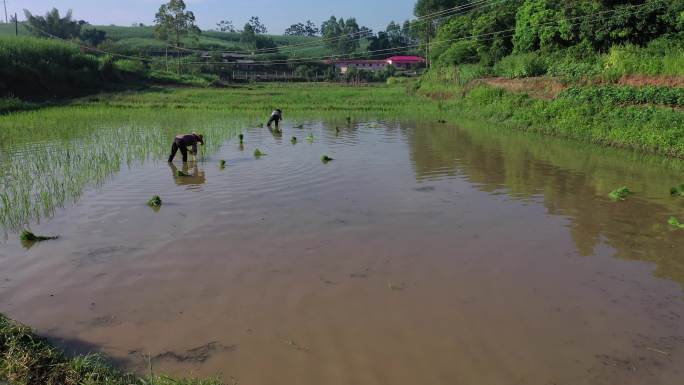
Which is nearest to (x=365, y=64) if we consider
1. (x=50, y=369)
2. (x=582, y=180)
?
(x=582, y=180)

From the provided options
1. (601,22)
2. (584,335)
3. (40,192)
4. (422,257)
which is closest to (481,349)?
(584,335)

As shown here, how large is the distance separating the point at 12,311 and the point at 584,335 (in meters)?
5.04

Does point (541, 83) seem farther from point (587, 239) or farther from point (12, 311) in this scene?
point (12, 311)

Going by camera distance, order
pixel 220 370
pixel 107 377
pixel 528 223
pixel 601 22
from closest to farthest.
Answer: pixel 107 377, pixel 220 370, pixel 528 223, pixel 601 22

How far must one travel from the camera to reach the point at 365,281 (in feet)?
16.9

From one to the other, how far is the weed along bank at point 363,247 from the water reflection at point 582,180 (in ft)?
0.20

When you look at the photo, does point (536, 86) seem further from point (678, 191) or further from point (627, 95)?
point (678, 191)

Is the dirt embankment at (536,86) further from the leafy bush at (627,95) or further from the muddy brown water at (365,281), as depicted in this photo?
the muddy brown water at (365,281)

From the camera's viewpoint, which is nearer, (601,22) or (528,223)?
(528,223)

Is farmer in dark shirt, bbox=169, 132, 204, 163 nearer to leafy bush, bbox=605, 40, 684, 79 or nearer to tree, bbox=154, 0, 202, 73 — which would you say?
leafy bush, bbox=605, 40, 684, 79

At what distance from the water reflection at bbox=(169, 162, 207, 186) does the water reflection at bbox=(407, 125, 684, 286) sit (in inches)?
175

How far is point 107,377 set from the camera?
3.19 meters

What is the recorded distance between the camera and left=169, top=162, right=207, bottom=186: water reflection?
955 centimetres

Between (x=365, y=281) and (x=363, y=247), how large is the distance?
101 centimetres
